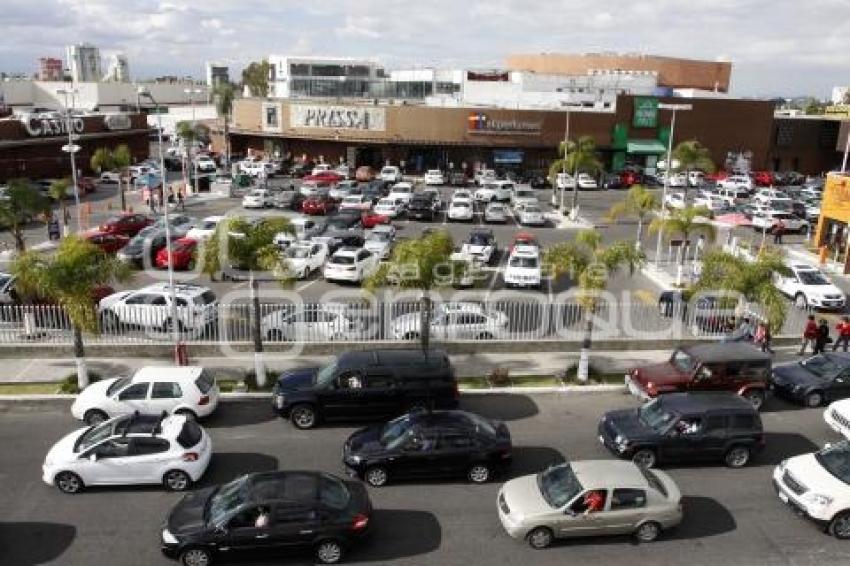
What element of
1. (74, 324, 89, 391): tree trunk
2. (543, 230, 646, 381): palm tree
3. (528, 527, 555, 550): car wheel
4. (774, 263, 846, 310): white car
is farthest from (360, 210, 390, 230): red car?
(528, 527, 555, 550): car wheel

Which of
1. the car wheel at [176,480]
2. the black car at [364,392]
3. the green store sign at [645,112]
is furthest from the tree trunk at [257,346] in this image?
the green store sign at [645,112]

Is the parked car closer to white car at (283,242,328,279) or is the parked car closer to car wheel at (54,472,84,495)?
car wheel at (54,472,84,495)

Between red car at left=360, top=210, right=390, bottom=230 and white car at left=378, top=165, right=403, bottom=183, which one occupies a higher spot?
white car at left=378, top=165, right=403, bottom=183

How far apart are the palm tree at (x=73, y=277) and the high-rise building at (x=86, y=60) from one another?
149892mm

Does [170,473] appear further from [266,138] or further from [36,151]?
[266,138]

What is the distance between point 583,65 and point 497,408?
8900 cm

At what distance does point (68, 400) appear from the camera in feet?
60.5

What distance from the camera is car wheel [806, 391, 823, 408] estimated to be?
62.8 ft

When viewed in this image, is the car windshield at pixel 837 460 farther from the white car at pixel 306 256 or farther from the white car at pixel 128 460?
the white car at pixel 306 256

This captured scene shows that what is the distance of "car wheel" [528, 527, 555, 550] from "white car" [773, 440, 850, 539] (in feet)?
16.3

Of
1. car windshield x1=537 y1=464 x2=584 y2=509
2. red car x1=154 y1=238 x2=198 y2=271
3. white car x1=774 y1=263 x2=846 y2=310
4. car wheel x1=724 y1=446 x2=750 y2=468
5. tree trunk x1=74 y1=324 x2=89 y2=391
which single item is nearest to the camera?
car windshield x1=537 y1=464 x2=584 y2=509

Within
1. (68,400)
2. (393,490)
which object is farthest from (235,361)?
(393,490)

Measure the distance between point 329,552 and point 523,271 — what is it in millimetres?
18931

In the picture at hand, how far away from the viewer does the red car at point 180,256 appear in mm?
31016
